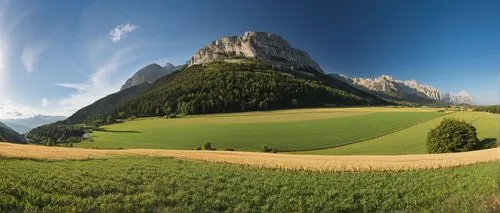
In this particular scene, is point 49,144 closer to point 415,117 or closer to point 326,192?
point 326,192

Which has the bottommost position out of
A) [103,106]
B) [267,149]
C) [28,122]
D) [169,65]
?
[267,149]

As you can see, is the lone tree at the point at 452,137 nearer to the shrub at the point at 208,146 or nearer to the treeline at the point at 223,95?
the treeline at the point at 223,95

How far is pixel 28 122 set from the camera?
451 inches

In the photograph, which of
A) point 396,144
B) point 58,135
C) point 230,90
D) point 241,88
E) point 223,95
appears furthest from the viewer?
point 396,144

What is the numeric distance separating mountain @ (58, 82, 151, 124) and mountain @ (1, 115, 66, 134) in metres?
0.62

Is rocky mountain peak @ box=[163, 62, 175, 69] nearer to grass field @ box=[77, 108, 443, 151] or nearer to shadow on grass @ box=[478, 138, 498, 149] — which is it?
grass field @ box=[77, 108, 443, 151]

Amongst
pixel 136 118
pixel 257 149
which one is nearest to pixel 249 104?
pixel 257 149

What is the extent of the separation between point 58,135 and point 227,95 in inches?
274

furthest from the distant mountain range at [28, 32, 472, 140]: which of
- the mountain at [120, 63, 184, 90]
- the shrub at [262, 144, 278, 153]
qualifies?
the shrub at [262, 144, 278, 153]

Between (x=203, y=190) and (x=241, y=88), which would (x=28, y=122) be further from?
(x=241, y=88)

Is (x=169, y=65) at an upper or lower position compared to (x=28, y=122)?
upper

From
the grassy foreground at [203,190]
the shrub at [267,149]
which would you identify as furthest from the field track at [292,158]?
the grassy foreground at [203,190]

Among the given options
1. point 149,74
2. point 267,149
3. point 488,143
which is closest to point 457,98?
point 488,143

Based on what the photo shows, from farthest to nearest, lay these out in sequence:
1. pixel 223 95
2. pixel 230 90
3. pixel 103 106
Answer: pixel 230 90, pixel 223 95, pixel 103 106
